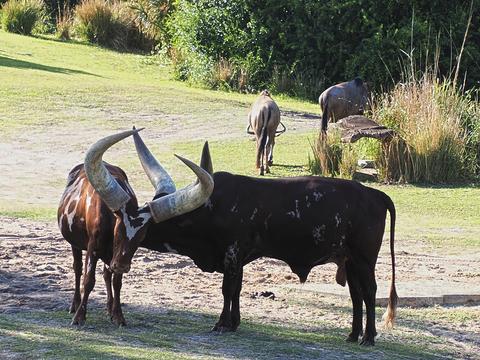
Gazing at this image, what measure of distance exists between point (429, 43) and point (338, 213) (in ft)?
84.5

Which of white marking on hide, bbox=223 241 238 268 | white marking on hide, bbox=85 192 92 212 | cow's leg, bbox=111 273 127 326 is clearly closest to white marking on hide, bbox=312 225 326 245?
white marking on hide, bbox=223 241 238 268

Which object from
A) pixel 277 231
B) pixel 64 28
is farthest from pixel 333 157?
pixel 64 28

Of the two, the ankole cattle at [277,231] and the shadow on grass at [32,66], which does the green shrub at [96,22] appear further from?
the ankole cattle at [277,231]

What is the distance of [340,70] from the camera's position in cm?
3716

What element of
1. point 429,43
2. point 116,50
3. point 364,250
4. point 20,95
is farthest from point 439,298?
point 116,50

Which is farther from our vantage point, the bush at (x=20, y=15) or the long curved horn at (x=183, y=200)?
the bush at (x=20, y=15)

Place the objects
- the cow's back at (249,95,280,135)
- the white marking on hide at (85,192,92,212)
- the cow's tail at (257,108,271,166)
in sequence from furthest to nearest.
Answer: the cow's back at (249,95,280,135) → the cow's tail at (257,108,271,166) → the white marking on hide at (85,192,92,212)

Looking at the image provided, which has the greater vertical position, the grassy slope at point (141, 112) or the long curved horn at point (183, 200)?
the long curved horn at point (183, 200)

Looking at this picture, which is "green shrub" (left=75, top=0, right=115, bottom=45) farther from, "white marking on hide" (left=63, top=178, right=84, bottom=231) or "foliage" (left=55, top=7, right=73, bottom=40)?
"white marking on hide" (left=63, top=178, right=84, bottom=231)

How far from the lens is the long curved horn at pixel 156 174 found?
10.5m

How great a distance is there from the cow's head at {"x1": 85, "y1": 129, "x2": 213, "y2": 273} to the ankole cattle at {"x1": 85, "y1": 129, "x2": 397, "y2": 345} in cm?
38

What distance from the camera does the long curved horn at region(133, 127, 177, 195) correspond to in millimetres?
10547

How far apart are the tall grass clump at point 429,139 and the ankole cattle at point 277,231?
12418 millimetres

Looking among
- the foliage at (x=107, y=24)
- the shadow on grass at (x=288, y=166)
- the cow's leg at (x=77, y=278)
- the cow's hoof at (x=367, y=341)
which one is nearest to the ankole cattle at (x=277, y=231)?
the cow's hoof at (x=367, y=341)
